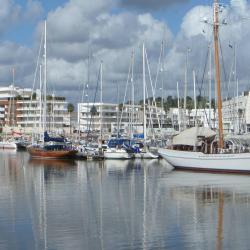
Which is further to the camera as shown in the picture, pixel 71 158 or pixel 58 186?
pixel 71 158

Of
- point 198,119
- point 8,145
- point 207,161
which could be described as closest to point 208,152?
point 207,161

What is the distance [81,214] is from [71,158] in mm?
53558

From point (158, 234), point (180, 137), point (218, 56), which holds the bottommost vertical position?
point (158, 234)

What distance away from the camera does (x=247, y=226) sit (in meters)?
31.0

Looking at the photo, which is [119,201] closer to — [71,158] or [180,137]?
[180,137]

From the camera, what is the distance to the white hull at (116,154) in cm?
8706

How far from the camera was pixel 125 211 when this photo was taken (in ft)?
120

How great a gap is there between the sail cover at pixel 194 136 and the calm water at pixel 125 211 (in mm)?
3806

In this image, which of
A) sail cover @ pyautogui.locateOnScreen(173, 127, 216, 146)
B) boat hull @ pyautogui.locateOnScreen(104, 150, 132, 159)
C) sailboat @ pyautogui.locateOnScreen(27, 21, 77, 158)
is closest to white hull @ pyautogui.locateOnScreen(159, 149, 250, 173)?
sail cover @ pyautogui.locateOnScreen(173, 127, 216, 146)

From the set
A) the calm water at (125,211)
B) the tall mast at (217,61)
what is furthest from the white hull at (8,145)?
the tall mast at (217,61)

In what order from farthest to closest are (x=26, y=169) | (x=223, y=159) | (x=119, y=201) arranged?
1. (x=26, y=169)
2. (x=223, y=159)
3. (x=119, y=201)

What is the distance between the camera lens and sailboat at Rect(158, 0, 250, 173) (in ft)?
200

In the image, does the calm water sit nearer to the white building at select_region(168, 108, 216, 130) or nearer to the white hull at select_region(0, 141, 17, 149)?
the white building at select_region(168, 108, 216, 130)

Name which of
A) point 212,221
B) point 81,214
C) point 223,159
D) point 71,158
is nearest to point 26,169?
point 71,158
